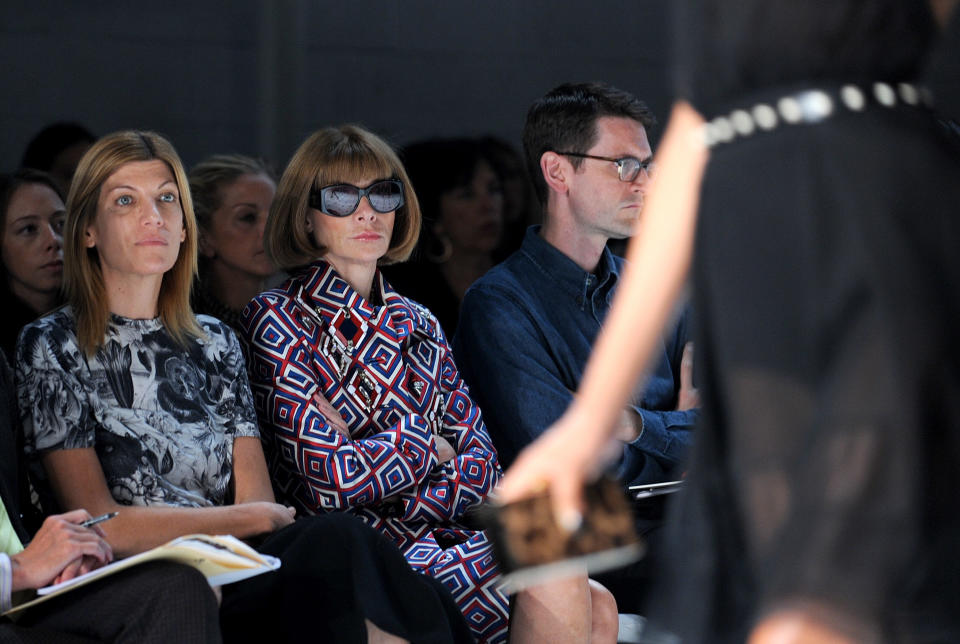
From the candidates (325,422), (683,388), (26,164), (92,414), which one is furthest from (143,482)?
(26,164)

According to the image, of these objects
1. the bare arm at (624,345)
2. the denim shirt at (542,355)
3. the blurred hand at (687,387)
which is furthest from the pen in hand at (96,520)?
the blurred hand at (687,387)

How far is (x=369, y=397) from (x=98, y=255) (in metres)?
0.66

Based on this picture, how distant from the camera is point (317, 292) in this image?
3189 millimetres

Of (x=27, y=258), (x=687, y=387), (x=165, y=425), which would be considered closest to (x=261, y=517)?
(x=165, y=425)

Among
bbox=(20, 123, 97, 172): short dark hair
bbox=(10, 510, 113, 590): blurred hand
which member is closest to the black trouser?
bbox=(10, 510, 113, 590): blurred hand

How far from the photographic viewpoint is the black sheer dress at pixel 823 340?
1145mm

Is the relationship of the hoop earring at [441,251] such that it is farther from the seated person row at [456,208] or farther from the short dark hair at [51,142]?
the short dark hair at [51,142]

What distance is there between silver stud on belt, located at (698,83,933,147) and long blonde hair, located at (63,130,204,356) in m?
1.88

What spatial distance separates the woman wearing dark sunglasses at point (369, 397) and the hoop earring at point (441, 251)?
114cm

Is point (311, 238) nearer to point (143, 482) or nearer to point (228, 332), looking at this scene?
point (228, 332)

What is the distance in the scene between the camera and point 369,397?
10.3ft

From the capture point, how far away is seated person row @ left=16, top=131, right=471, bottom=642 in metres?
2.66

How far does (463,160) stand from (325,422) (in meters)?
2.15

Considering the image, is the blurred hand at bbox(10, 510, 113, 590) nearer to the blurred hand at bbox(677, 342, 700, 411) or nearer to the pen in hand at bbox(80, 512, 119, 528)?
the pen in hand at bbox(80, 512, 119, 528)
